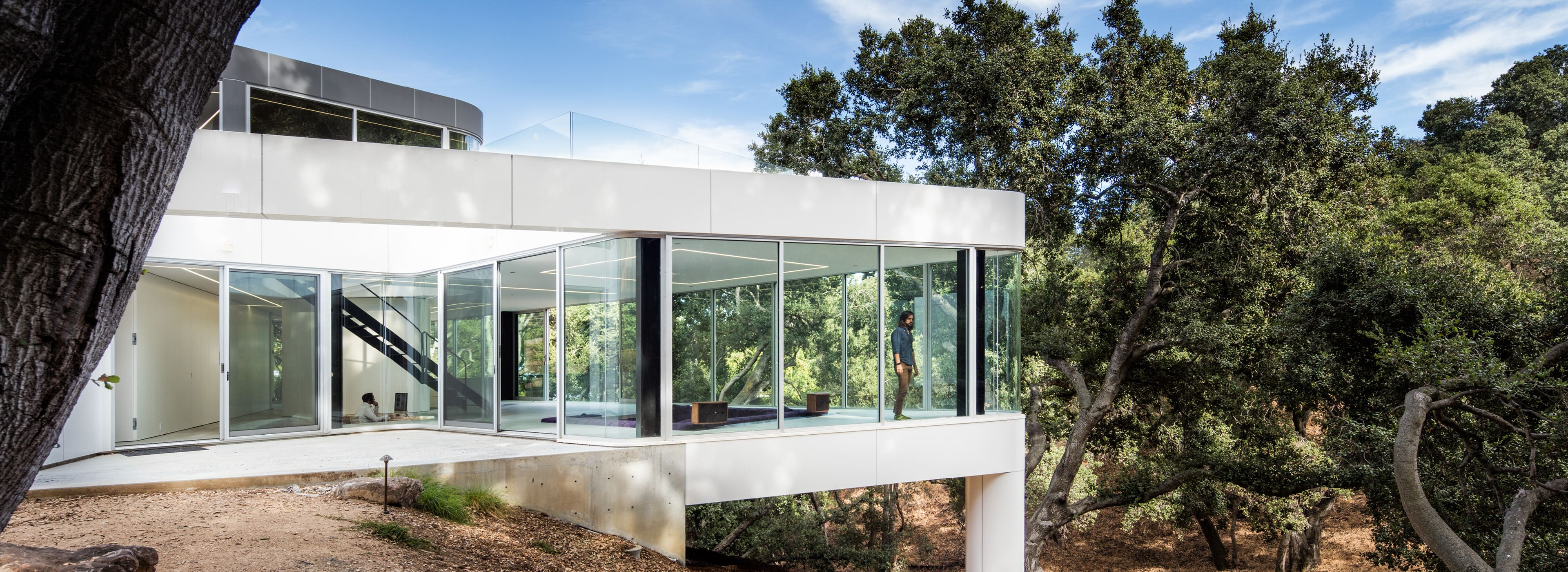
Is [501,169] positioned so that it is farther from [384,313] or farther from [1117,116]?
[1117,116]

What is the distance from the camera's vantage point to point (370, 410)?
11.7 metres

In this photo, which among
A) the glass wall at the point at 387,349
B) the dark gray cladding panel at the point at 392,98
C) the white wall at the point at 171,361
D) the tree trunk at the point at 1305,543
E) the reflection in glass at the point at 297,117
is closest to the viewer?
the white wall at the point at 171,361

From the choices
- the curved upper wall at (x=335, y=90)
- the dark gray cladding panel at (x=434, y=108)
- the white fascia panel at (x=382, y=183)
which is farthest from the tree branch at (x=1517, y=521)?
the dark gray cladding panel at (x=434, y=108)

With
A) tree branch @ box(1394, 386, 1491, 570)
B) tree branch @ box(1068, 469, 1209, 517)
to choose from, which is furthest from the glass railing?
tree branch @ box(1068, 469, 1209, 517)

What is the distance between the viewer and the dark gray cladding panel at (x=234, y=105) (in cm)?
1138

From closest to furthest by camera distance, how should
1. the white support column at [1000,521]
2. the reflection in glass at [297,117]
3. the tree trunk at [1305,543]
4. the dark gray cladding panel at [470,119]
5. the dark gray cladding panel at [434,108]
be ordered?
the white support column at [1000,521], the reflection in glass at [297,117], the dark gray cladding panel at [434,108], the dark gray cladding panel at [470,119], the tree trunk at [1305,543]

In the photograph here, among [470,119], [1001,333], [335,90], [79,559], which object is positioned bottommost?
[79,559]

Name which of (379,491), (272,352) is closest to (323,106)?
(272,352)

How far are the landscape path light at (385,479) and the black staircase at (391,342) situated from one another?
429cm

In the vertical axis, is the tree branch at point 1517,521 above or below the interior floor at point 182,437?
below

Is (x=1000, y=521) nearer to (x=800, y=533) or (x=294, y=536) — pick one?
(x=800, y=533)

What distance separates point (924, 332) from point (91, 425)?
8.79 metres

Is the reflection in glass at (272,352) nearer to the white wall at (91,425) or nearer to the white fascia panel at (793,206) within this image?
the white wall at (91,425)

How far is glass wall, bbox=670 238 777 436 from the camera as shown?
8.61 m
